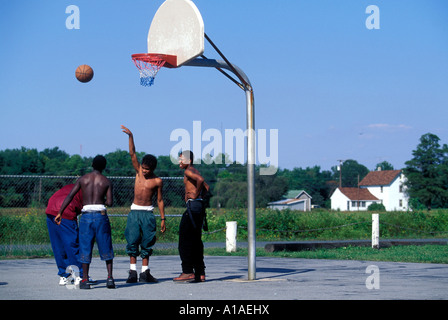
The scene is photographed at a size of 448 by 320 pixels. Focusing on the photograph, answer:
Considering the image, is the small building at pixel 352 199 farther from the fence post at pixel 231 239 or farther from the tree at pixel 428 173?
the fence post at pixel 231 239

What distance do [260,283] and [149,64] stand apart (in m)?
4.34

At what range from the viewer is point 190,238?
10.7m

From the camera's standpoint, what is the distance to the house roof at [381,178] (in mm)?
138062

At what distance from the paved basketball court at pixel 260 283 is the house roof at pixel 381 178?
4973 inches

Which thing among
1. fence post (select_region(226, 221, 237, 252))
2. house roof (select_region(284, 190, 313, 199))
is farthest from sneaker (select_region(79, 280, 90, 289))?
house roof (select_region(284, 190, 313, 199))

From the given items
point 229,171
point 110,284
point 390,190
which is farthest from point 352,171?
point 110,284

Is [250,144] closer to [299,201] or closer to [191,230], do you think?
[191,230]

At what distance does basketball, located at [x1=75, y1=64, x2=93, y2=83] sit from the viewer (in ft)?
43.8

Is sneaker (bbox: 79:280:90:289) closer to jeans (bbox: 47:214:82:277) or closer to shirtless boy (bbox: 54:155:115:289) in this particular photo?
shirtless boy (bbox: 54:155:115:289)

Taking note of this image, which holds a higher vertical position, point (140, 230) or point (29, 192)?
point (29, 192)

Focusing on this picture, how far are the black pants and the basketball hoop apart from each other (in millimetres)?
2454
